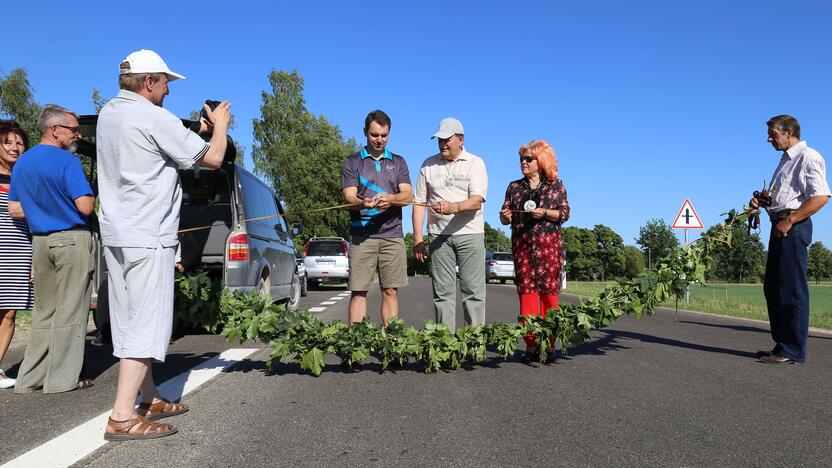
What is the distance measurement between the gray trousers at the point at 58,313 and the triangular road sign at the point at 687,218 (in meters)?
16.6

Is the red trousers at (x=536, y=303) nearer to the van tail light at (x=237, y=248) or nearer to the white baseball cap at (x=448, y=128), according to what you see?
the white baseball cap at (x=448, y=128)

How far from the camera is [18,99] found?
32.7 metres

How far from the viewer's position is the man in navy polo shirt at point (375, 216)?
5469mm

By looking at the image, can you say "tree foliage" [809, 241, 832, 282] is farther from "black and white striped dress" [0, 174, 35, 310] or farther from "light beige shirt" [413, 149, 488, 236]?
"black and white striped dress" [0, 174, 35, 310]

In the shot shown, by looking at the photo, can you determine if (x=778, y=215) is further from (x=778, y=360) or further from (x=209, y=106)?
(x=209, y=106)

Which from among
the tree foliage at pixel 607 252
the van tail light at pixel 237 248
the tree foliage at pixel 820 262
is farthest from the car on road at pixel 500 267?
the tree foliage at pixel 820 262

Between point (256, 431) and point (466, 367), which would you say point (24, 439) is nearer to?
point (256, 431)

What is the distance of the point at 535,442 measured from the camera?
3.23 m

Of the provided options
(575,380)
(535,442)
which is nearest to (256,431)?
(535,442)

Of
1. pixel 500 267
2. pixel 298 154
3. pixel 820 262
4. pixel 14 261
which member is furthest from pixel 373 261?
pixel 820 262

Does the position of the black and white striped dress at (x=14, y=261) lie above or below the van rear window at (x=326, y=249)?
below

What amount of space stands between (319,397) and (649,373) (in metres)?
2.67

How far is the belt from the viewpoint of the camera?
5.95 meters

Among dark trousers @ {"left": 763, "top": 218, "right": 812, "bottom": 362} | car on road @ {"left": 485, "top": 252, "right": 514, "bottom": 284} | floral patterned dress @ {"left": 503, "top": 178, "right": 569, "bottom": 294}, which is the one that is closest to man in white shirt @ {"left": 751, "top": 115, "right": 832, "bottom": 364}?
dark trousers @ {"left": 763, "top": 218, "right": 812, "bottom": 362}
